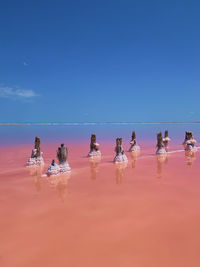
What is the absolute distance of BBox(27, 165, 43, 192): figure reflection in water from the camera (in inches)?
390

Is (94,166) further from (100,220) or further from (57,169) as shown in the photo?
(100,220)

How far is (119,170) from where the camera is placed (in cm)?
1303

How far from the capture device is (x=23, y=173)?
12.4 metres

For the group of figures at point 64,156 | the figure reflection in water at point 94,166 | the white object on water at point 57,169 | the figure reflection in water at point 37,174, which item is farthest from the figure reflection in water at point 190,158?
the figure reflection in water at point 37,174

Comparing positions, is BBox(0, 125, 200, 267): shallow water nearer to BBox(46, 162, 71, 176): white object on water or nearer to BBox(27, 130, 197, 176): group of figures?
BBox(46, 162, 71, 176): white object on water

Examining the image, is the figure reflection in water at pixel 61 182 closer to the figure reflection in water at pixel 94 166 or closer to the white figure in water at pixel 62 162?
the white figure in water at pixel 62 162

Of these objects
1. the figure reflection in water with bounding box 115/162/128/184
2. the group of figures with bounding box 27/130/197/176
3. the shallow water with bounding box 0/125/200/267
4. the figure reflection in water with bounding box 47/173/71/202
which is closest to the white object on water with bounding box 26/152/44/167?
the group of figures with bounding box 27/130/197/176

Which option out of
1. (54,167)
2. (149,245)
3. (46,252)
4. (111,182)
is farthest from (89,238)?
(54,167)

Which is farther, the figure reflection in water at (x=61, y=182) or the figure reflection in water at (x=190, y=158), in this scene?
the figure reflection in water at (x=190, y=158)

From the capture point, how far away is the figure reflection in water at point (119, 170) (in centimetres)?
1095

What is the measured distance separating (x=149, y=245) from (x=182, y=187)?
502 cm

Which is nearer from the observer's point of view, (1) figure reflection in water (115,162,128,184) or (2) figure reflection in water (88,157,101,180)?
(1) figure reflection in water (115,162,128,184)

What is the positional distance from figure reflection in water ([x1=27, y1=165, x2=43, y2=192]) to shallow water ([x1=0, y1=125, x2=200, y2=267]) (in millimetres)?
53

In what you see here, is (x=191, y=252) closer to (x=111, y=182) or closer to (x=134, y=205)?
(x=134, y=205)
